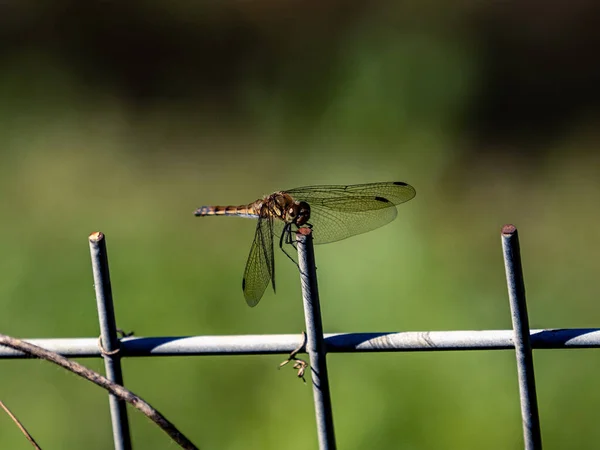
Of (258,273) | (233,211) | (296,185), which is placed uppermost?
Answer: (296,185)

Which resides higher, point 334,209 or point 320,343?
point 334,209

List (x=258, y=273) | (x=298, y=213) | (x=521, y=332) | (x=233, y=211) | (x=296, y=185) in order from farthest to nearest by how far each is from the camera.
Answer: (x=296, y=185) < (x=233, y=211) < (x=298, y=213) < (x=258, y=273) < (x=521, y=332)

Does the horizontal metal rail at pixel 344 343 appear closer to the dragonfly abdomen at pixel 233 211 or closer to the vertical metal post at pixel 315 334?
the vertical metal post at pixel 315 334

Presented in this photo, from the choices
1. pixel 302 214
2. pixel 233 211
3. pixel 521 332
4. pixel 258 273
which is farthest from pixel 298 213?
pixel 521 332

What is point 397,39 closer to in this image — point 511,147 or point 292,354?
point 511,147

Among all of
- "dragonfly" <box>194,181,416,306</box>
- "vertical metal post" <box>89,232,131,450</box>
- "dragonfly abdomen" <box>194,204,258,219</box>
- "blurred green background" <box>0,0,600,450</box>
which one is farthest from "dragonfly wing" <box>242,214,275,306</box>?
"blurred green background" <box>0,0,600,450</box>

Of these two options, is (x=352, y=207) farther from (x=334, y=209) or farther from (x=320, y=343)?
(x=320, y=343)

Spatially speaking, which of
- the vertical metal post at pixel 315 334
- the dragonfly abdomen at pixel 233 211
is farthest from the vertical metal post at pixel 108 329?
the dragonfly abdomen at pixel 233 211
